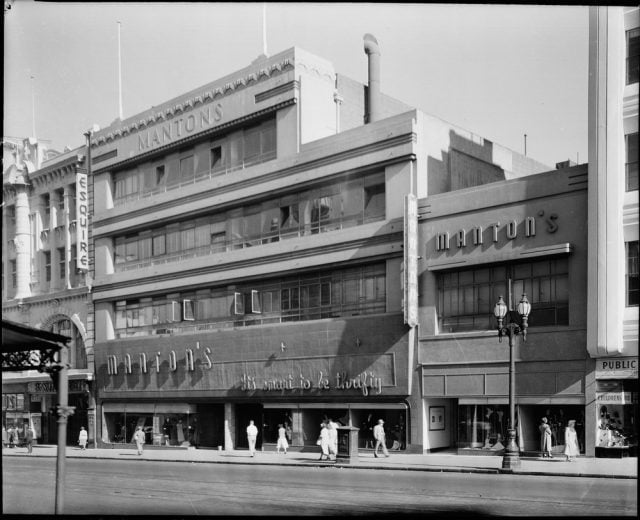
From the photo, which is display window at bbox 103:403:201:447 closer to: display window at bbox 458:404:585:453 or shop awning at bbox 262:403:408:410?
shop awning at bbox 262:403:408:410

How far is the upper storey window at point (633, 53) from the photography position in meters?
23.2

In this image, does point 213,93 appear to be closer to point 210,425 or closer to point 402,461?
point 210,425

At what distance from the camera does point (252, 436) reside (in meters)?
30.4

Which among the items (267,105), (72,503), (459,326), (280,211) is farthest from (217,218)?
(72,503)

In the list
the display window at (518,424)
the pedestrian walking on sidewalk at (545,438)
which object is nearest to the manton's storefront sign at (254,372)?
the display window at (518,424)

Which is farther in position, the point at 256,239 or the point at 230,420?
the point at 256,239

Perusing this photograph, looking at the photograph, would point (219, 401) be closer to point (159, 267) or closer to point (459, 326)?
point (159, 267)

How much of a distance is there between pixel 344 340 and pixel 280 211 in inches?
256

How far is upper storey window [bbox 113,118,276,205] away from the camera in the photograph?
3469cm

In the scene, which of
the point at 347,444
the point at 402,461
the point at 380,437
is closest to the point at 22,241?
the point at 347,444

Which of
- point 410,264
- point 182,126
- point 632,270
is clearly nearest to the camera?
point 632,270

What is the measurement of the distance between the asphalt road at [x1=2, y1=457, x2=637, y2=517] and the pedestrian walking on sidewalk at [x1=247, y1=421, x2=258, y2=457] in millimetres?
4737

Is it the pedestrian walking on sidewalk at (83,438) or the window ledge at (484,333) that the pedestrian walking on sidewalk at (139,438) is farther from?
the window ledge at (484,333)

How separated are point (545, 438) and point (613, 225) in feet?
23.4
